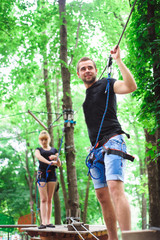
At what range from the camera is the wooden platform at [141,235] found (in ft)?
3.24

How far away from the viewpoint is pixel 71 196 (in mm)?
7402

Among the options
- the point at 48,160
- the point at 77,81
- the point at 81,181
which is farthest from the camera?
the point at 81,181

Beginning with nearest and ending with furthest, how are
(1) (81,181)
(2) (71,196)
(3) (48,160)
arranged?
(3) (48,160) < (2) (71,196) < (1) (81,181)

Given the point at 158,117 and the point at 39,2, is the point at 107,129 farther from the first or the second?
the point at 39,2

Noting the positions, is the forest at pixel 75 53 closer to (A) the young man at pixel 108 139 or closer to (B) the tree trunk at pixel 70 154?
(B) the tree trunk at pixel 70 154

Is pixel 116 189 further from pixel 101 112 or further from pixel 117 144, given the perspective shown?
pixel 101 112

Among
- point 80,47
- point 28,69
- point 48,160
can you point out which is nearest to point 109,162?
point 48,160

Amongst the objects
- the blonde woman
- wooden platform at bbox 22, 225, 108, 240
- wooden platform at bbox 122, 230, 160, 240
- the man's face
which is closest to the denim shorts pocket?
the man's face

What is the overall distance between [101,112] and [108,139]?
316 millimetres

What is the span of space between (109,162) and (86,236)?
2.26 m

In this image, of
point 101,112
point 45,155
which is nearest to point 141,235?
point 101,112

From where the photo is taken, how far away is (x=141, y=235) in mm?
1053

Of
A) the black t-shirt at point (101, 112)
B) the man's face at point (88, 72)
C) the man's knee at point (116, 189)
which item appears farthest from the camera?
the man's face at point (88, 72)

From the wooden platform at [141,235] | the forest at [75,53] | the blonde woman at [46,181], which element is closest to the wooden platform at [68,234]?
the blonde woman at [46,181]
